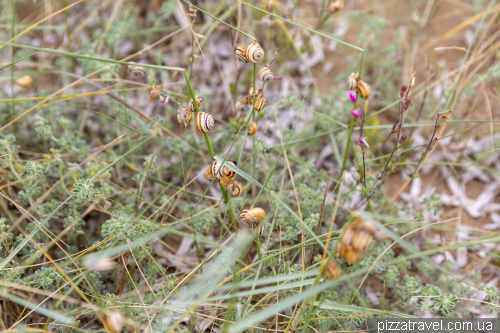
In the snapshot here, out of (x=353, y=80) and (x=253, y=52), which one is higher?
(x=253, y=52)

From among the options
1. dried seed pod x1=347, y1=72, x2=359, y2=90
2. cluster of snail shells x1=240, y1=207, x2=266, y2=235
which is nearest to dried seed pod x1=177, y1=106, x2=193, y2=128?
cluster of snail shells x1=240, y1=207, x2=266, y2=235

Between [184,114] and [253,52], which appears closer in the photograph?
[253,52]

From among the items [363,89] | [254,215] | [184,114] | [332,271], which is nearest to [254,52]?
[184,114]

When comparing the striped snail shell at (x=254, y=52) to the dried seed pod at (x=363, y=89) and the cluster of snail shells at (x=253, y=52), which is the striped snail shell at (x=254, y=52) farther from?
the dried seed pod at (x=363, y=89)

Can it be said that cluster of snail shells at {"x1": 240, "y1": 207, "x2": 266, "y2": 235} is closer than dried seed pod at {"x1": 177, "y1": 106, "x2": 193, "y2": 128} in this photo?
Yes

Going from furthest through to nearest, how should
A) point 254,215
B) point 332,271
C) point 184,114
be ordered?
point 184,114, point 254,215, point 332,271

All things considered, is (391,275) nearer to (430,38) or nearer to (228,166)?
(228,166)

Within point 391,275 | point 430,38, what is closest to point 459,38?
point 430,38

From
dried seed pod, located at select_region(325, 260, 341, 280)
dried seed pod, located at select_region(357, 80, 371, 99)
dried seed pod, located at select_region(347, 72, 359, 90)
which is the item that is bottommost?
dried seed pod, located at select_region(325, 260, 341, 280)

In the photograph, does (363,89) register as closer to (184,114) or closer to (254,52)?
(254,52)

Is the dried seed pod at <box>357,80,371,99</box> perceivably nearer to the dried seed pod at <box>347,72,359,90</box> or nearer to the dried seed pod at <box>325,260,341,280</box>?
the dried seed pod at <box>347,72,359,90</box>

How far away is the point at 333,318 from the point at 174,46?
9.26 feet

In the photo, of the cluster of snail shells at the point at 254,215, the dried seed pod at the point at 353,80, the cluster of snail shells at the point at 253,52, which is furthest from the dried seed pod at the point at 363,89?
the cluster of snail shells at the point at 254,215

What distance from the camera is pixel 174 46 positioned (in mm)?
3561
